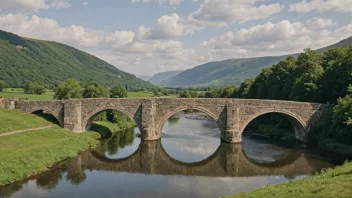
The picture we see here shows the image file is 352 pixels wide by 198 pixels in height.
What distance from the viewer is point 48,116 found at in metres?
61.1

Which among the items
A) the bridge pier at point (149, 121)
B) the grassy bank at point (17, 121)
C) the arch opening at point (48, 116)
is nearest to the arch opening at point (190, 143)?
the bridge pier at point (149, 121)

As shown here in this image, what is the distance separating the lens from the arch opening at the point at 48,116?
195ft

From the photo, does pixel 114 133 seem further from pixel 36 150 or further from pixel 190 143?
pixel 36 150

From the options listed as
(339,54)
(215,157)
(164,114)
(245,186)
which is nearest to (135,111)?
(164,114)

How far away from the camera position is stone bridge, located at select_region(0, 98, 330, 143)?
5438 centimetres

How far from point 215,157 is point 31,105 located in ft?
109

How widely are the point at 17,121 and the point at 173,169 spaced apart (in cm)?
2620

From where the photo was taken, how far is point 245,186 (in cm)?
3322

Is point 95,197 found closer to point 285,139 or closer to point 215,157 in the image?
point 215,157

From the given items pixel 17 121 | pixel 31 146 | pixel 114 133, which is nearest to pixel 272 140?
pixel 114 133

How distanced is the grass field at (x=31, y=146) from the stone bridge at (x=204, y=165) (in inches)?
93.4

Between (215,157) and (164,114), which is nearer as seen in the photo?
(215,157)

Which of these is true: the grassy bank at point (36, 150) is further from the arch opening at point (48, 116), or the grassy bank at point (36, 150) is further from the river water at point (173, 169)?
the arch opening at point (48, 116)

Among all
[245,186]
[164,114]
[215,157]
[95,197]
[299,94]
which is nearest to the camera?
[95,197]
